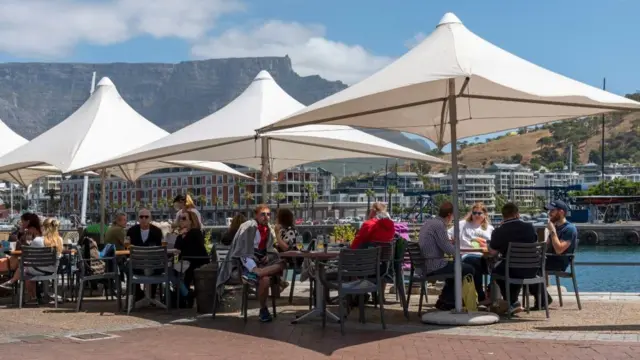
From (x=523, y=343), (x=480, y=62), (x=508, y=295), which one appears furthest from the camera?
(x=508, y=295)

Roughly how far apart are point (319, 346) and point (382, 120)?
378 centimetres

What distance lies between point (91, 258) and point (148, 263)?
3.98 feet

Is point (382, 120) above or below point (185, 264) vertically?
above

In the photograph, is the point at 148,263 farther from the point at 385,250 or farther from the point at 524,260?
the point at 524,260

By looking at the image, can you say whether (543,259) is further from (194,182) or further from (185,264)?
(194,182)

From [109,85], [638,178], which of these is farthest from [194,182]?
[109,85]

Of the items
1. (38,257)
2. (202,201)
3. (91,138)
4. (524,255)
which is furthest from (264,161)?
(202,201)

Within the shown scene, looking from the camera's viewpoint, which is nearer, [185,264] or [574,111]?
[574,111]

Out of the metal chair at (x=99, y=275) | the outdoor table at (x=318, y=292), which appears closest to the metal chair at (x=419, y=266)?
the outdoor table at (x=318, y=292)

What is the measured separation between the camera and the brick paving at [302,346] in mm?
6945

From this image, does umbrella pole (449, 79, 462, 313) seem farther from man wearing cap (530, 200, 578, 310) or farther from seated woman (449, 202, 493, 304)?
man wearing cap (530, 200, 578, 310)

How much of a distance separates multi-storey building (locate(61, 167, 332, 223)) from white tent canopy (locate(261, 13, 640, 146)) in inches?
5556

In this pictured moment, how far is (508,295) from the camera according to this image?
9008mm

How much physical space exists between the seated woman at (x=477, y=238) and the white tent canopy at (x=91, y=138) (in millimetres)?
5812
